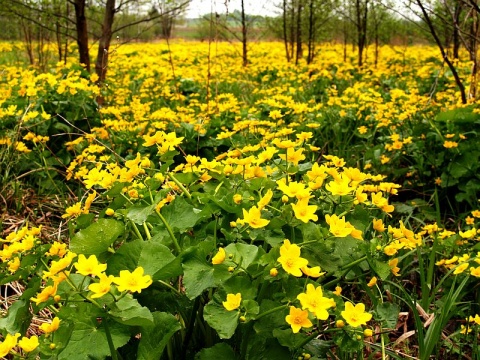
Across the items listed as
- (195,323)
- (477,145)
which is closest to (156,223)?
(195,323)

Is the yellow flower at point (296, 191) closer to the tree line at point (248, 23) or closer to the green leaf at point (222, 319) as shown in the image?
the green leaf at point (222, 319)

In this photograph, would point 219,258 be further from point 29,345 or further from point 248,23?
point 248,23

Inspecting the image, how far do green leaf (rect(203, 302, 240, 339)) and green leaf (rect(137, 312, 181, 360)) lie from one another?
0.08 metres

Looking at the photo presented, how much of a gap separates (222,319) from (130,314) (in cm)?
20

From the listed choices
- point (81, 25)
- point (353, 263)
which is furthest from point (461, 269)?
point (81, 25)

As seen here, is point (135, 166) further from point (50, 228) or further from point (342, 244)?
point (50, 228)

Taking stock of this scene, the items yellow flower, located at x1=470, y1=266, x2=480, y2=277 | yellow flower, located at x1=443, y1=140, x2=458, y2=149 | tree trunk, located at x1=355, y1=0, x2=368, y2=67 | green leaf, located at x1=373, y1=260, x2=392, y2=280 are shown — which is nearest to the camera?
green leaf, located at x1=373, y1=260, x2=392, y2=280

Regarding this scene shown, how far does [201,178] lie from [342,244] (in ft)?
1.65

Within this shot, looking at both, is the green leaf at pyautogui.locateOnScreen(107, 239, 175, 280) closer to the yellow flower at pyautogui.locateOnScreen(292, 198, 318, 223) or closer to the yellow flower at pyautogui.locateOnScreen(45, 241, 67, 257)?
the yellow flower at pyautogui.locateOnScreen(45, 241, 67, 257)

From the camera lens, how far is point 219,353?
119 cm

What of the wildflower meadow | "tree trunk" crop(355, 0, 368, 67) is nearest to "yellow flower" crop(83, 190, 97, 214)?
the wildflower meadow

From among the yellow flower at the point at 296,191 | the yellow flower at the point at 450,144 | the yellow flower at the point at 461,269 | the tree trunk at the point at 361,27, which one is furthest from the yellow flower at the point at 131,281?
the tree trunk at the point at 361,27

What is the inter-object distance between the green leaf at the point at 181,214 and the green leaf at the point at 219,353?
1.05 ft

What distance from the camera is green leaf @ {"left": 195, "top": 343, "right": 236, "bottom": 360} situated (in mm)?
1189
